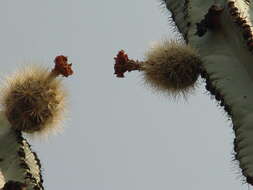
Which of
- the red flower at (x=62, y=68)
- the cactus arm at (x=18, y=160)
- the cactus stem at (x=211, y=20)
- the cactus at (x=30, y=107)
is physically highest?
the red flower at (x=62, y=68)

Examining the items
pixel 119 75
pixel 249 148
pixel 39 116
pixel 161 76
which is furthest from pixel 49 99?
pixel 249 148

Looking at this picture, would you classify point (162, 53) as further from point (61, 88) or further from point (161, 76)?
point (61, 88)

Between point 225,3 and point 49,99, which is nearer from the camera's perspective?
point 225,3

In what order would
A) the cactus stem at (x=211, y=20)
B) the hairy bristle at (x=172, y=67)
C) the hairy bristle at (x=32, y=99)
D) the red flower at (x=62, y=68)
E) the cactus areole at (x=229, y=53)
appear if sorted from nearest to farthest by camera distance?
1. the cactus areole at (x=229, y=53)
2. the cactus stem at (x=211, y=20)
3. the hairy bristle at (x=172, y=67)
4. the hairy bristle at (x=32, y=99)
5. the red flower at (x=62, y=68)

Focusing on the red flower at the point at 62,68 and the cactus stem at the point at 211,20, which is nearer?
the cactus stem at the point at 211,20

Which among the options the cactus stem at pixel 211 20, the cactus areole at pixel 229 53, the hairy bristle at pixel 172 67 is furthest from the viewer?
the hairy bristle at pixel 172 67

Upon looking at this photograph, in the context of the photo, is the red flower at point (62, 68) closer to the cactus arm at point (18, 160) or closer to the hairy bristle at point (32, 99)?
the hairy bristle at point (32, 99)

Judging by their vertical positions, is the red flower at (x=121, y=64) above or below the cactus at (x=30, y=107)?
above

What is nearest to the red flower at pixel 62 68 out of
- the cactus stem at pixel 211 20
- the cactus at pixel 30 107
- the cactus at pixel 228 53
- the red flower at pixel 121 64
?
the cactus at pixel 30 107
